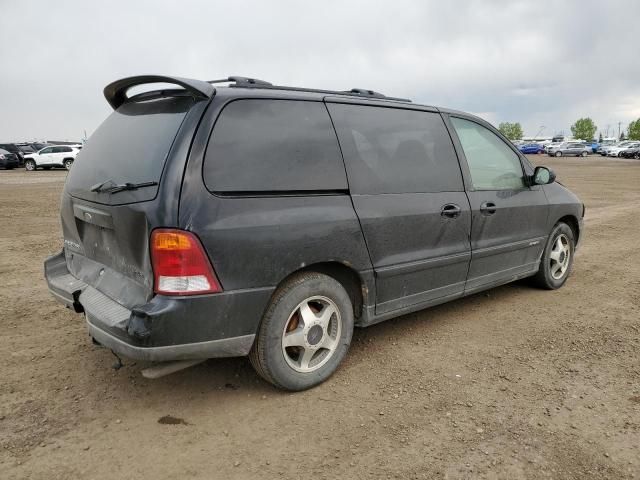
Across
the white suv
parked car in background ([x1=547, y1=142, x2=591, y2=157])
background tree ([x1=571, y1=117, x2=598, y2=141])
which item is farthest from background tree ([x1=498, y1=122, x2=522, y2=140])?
the white suv

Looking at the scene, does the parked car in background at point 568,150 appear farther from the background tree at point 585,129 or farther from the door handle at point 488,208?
the background tree at point 585,129

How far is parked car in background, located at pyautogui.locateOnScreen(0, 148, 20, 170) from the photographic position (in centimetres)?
3253

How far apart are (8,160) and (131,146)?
118 ft

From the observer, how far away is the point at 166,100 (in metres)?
3.01

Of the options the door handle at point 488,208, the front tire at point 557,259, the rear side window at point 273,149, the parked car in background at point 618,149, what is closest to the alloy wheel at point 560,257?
the front tire at point 557,259

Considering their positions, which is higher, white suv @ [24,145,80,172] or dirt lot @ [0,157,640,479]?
white suv @ [24,145,80,172]

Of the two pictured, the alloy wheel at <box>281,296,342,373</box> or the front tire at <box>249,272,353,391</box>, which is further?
the alloy wheel at <box>281,296,342,373</box>

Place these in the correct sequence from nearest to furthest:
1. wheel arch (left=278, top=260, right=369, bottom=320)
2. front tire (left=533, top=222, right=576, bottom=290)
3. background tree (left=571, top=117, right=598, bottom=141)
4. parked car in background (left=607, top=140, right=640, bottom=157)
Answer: wheel arch (left=278, top=260, right=369, bottom=320)
front tire (left=533, top=222, right=576, bottom=290)
parked car in background (left=607, top=140, right=640, bottom=157)
background tree (left=571, top=117, right=598, bottom=141)

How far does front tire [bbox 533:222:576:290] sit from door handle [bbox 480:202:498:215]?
114cm

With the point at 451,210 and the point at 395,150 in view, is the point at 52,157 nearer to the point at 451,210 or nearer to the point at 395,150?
the point at 395,150

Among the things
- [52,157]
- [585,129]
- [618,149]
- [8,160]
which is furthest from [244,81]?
[585,129]

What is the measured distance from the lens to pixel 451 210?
372 centimetres

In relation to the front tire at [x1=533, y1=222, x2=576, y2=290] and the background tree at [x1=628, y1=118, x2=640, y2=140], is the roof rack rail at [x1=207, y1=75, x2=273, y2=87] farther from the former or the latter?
the background tree at [x1=628, y1=118, x2=640, y2=140]

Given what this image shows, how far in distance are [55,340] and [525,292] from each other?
425 cm
